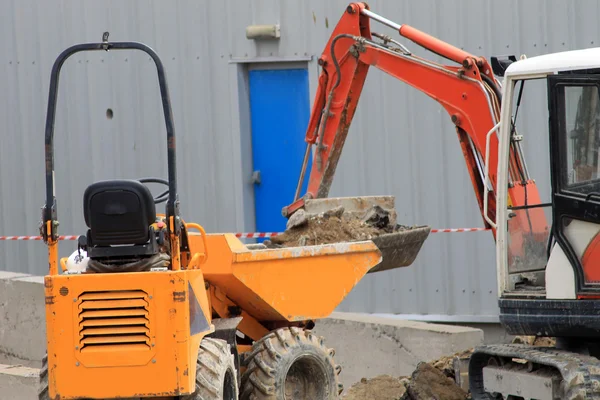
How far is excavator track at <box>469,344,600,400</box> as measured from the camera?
21.8ft

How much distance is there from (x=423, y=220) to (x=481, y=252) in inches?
29.5

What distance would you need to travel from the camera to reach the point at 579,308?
675cm

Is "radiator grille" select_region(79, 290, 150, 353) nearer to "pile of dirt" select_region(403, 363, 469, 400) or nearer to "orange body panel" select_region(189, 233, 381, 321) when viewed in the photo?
"orange body panel" select_region(189, 233, 381, 321)

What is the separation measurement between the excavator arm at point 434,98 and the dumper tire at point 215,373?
→ 199 cm

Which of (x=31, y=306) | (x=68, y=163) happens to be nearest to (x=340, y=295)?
(x=31, y=306)

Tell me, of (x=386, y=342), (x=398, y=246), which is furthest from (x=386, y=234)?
(x=386, y=342)

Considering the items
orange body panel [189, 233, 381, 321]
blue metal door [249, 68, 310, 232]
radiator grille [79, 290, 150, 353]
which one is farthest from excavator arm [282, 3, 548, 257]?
blue metal door [249, 68, 310, 232]

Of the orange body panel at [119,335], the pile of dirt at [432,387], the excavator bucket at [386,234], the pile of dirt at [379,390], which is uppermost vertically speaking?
the excavator bucket at [386,234]

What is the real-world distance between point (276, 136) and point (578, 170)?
6.57m

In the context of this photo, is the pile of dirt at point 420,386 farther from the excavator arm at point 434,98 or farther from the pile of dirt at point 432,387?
the excavator arm at point 434,98

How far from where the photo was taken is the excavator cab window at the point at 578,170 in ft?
21.9

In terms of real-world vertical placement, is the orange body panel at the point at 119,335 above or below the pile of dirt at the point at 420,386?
above

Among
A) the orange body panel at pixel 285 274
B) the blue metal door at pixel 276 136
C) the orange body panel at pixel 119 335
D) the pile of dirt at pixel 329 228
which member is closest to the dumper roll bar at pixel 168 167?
the orange body panel at pixel 119 335

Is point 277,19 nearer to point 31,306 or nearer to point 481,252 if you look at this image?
point 481,252
